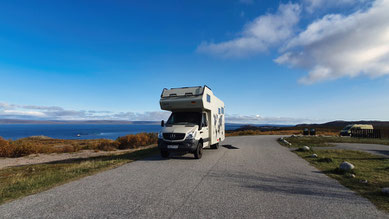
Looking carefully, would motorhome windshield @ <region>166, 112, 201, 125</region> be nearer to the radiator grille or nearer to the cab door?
the cab door

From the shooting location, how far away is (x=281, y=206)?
4.49 metres

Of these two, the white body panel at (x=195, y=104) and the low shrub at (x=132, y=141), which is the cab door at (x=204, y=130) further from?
the low shrub at (x=132, y=141)

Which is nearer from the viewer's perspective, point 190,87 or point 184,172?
point 184,172

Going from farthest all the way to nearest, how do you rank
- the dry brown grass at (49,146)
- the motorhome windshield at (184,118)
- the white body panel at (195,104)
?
the dry brown grass at (49,146) → the motorhome windshield at (184,118) → the white body panel at (195,104)

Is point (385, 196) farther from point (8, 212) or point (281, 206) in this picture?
point (8, 212)

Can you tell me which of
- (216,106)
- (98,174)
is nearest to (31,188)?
(98,174)

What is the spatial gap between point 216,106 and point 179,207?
10.0 meters

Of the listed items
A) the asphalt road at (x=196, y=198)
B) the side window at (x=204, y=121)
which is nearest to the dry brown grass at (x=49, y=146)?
the side window at (x=204, y=121)

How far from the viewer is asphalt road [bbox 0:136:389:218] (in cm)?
411

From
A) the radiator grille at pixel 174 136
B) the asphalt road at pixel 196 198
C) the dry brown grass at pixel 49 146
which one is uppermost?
the radiator grille at pixel 174 136

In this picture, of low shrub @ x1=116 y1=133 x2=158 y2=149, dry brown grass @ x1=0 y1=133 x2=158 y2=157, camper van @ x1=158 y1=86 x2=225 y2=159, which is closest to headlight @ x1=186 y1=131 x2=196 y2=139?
camper van @ x1=158 y1=86 x2=225 y2=159

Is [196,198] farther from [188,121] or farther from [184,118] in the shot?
[184,118]

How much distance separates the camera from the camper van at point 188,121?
1026 centimetres

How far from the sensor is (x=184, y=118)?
458 inches
